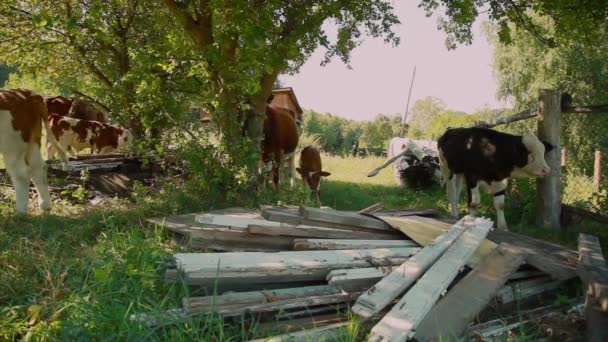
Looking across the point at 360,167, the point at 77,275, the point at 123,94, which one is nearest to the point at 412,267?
the point at 77,275

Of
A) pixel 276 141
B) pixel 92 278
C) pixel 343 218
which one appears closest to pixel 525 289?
pixel 343 218

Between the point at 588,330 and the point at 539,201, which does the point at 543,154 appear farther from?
the point at 588,330

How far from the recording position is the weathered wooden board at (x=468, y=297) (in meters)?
3.12

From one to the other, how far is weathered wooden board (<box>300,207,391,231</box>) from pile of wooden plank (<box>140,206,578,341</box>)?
0.5 inches

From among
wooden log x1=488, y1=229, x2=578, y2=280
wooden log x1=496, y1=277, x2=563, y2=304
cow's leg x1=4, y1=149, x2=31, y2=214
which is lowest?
wooden log x1=496, y1=277, x2=563, y2=304

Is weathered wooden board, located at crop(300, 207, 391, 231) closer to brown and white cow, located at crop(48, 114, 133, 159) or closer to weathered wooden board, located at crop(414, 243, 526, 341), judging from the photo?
weathered wooden board, located at crop(414, 243, 526, 341)

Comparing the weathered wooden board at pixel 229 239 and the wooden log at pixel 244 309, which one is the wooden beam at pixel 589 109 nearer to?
the weathered wooden board at pixel 229 239

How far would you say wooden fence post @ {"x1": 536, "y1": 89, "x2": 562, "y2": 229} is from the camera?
7.18 m

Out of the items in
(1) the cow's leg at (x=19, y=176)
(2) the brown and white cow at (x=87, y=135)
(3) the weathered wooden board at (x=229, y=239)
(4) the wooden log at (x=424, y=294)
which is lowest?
(4) the wooden log at (x=424, y=294)

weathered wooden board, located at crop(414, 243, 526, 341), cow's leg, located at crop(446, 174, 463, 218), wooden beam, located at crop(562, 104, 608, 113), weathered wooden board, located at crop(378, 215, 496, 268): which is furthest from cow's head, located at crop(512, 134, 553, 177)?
weathered wooden board, located at crop(414, 243, 526, 341)

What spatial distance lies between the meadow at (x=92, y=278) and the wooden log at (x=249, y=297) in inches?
5.2

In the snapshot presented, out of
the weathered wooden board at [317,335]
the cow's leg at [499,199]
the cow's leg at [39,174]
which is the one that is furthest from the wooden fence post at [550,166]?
the cow's leg at [39,174]

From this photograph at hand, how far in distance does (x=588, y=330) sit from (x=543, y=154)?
4590mm

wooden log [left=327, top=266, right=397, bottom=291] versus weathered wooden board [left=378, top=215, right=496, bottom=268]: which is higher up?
weathered wooden board [left=378, top=215, right=496, bottom=268]
